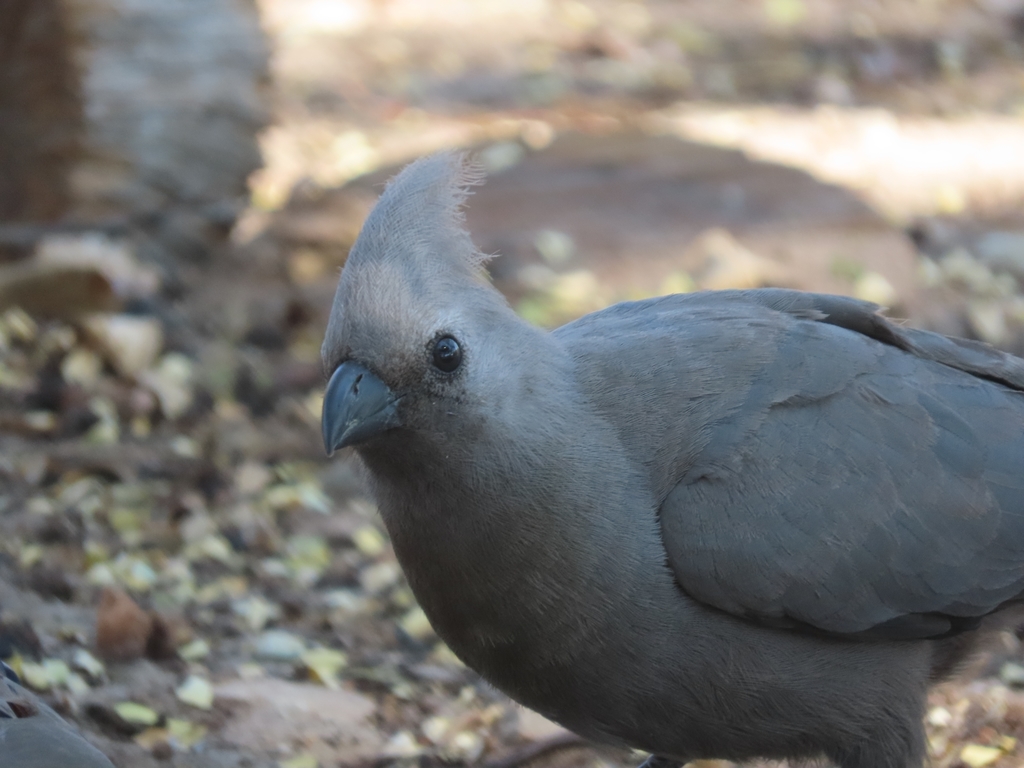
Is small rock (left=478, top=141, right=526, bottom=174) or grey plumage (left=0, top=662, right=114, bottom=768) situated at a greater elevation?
grey plumage (left=0, top=662, right=114, bottom=768)

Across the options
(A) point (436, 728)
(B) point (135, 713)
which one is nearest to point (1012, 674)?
(A) point (436, 728)

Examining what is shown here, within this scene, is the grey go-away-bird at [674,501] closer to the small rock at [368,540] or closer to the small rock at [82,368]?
the small rock at [368,540]

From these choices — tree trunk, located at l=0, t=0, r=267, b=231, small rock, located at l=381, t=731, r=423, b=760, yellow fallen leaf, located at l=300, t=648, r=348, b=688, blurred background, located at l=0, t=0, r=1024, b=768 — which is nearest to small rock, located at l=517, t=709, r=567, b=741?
blurred background, located at l=0, t=0, r=1024, b=768

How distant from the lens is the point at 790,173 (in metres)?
7.52

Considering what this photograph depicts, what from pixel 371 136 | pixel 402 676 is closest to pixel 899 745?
pixel 402 676

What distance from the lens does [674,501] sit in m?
3.39

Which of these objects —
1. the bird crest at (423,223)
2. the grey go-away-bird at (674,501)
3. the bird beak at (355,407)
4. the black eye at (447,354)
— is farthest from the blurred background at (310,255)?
the bird crest at (423,223)

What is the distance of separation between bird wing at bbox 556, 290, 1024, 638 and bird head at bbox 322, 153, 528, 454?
389mm

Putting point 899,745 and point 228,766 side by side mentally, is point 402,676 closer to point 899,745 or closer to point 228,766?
point 228,766

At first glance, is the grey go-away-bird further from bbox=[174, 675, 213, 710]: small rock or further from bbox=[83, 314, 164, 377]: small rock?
bbox=[83, 314, 164, 377]: small rock

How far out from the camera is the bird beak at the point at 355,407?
3.02 metres

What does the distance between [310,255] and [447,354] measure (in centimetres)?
367

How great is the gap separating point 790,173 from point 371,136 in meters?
2.80

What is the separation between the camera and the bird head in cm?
307
